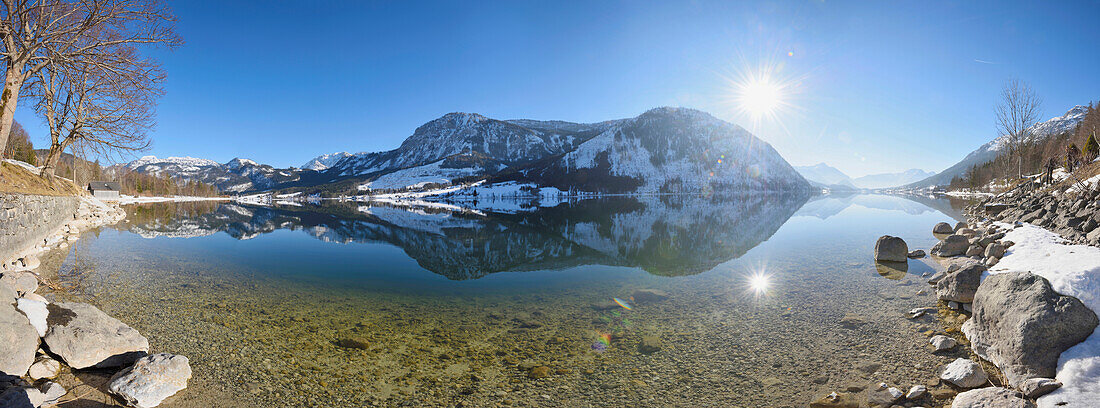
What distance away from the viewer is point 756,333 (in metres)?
10.5

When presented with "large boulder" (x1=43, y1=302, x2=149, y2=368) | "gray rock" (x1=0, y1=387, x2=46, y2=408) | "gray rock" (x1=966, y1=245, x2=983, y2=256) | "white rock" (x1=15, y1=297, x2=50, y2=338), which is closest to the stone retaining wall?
"white rock" (x1=15, y1=297, x2=50, y2=338)

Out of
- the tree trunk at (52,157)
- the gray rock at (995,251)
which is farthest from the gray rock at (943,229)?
the tree trunk at (52,157)

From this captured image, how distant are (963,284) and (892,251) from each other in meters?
9.30

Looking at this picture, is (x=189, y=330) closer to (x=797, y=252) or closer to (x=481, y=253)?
(x=481, y=253)

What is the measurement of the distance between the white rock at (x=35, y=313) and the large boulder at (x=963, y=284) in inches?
858

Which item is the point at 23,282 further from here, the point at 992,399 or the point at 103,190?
the point at 103,190

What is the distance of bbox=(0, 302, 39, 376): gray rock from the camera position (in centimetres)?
639

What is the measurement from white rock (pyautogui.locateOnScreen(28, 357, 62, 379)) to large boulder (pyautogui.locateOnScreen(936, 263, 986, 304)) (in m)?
21.0

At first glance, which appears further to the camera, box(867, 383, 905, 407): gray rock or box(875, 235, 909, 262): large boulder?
box(875, 235, 909, 262): large boulder

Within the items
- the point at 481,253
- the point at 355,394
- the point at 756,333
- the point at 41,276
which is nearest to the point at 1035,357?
the point at 756,333

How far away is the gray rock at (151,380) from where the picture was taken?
6.56 metres

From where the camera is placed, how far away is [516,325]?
38.1 feet

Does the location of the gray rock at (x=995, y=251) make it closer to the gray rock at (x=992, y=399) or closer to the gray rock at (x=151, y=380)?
the gray rock at (x=992, y=399)

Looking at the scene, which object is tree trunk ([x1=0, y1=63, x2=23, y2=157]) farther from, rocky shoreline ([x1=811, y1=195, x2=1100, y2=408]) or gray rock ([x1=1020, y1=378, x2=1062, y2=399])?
gray rock ([x1=1020, y1=378, x2=1062, y2=399])
